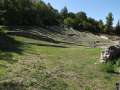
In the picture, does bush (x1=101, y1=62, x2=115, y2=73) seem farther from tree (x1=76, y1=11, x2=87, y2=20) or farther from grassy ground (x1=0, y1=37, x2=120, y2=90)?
tree (x1=76, y1=11, x2=87, y2=20)

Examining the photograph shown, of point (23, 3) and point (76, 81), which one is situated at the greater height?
point (23, 3)

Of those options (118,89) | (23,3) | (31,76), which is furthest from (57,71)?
(23,3)

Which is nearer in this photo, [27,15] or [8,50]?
[8,50]

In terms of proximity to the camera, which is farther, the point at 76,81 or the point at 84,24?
the point at 84,24

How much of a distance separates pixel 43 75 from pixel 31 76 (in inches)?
28.0

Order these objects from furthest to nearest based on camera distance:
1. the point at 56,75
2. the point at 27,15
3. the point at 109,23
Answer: the point at 109,23 → the point at 27,15 → the point at 56,75

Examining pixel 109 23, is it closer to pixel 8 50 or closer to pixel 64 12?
pixel 64 12

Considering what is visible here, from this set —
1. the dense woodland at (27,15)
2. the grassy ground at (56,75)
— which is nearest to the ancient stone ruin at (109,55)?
the grassy ground at (56,75)

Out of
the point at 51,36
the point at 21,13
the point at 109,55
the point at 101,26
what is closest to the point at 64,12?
the point at 101,26

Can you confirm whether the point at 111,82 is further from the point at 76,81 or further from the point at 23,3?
the point at 23,3

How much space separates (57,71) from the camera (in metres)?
15.5

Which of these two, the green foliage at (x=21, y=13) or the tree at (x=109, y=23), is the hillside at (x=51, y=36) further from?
the tree at (x=109, y=23)

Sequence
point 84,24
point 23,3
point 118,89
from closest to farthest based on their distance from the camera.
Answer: point 118,89 → point 23,3 → point 84,24

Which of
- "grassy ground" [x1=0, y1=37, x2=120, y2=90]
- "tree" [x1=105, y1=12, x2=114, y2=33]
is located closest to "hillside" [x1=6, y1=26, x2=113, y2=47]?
"grassy ground" [x1=0, y1=37, x2=120, y2=90]
